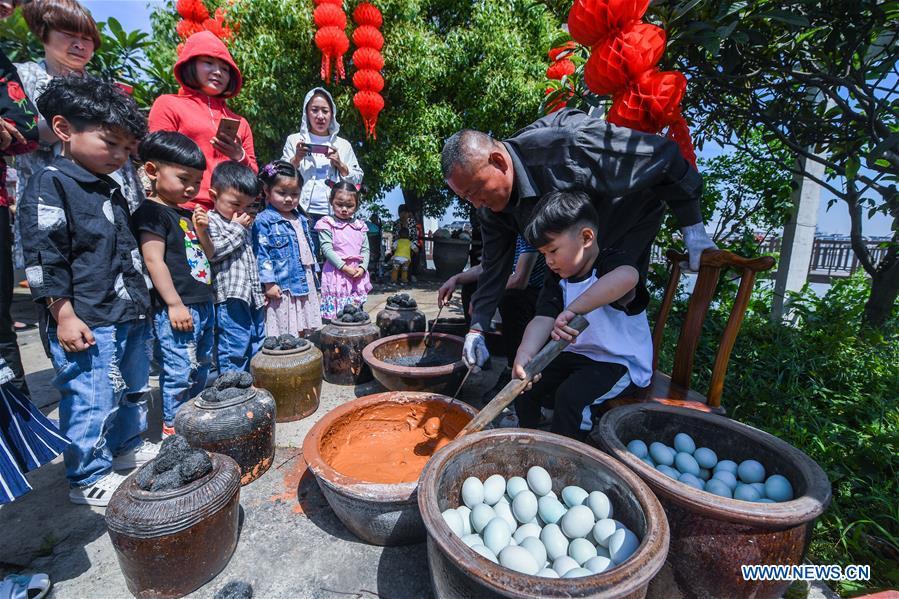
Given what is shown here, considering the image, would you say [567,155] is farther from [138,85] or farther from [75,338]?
[138,85]

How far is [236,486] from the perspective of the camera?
1.68 m

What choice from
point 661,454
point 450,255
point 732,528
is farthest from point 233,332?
point 450,255

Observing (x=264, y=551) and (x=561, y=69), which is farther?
(x=561, y=69)

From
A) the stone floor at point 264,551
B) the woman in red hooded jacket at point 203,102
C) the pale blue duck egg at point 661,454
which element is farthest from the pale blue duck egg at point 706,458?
the woman in red hooded jacket at point 203,102

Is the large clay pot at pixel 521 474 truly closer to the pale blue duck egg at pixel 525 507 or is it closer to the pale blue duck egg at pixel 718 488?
the pale blue duck egg at pixel 525 507

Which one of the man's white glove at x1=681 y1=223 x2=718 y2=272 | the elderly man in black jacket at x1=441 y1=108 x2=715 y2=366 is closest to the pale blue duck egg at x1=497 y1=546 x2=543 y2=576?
the elderly man in black jacket at x1=441 y1=108 x2=715 y2=366

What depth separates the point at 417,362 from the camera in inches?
128

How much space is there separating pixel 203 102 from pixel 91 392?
7.82 ft

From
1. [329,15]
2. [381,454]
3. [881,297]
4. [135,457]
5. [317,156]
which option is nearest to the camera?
[381,454]

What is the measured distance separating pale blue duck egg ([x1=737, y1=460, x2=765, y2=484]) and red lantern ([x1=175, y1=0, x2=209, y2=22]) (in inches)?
292

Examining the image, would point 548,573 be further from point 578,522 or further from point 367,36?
point 367,36

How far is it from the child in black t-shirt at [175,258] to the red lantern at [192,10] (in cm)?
446

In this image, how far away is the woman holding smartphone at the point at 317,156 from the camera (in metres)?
4.08

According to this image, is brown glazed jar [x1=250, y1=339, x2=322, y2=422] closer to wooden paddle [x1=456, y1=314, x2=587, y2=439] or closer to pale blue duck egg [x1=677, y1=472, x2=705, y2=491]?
wooden paddle [x1=456, y1=314, x2=587, y2=439]
